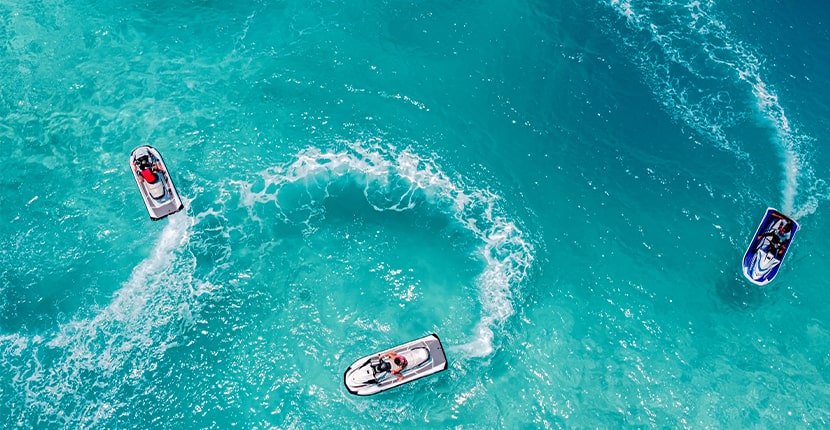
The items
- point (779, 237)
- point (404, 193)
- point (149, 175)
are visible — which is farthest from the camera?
point (404, 193)

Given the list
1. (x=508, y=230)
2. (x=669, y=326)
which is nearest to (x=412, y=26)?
(x=508, y=230)

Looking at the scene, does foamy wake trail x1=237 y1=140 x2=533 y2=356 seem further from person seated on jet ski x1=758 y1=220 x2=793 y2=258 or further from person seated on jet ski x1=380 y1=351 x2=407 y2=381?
person seated on jet ski x1=758 y1=220 x2=793 y2=258

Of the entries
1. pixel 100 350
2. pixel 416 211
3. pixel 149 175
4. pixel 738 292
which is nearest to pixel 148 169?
pixel 149 175

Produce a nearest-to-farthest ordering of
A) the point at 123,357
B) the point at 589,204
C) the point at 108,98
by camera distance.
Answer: the point at 123,357 < the point at 589,204 < the point at 108,98

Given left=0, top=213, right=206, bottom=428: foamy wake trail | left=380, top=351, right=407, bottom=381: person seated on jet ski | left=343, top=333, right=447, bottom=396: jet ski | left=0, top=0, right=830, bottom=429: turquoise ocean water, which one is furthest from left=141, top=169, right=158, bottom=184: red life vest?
left=380, top=351, right=407, bottom=381: person seated on jet ski

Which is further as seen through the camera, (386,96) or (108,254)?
(386,96)

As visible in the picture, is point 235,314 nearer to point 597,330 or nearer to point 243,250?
point 243,250

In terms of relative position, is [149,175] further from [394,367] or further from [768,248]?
[768,248]
